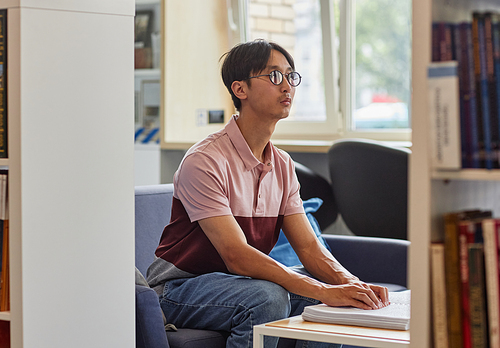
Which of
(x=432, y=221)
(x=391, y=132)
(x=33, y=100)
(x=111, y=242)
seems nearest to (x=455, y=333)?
(x=432, y=221)

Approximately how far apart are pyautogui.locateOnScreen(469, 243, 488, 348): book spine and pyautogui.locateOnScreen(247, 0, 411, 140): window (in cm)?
264

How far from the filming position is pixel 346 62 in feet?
12.6

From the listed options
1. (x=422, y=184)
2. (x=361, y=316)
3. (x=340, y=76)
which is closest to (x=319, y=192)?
(x=340, y=76)

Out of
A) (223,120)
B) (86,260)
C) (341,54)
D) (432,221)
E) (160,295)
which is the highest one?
(341,54)

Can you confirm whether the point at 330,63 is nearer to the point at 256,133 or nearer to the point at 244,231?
the point at 256,133

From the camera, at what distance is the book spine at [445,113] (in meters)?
1.08

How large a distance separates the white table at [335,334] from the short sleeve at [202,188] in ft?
1.64

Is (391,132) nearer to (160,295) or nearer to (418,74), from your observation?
(160,295)

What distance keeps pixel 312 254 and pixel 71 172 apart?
0.85 m

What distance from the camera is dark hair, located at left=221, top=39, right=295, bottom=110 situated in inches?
85.0

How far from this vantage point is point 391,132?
3717 millimetres

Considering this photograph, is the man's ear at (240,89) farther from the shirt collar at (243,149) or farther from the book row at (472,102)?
the book row at (472,102)

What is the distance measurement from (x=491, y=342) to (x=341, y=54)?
2.95 m

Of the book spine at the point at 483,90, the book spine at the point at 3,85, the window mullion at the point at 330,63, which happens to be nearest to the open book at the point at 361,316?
the book spine at the point at 483,90
